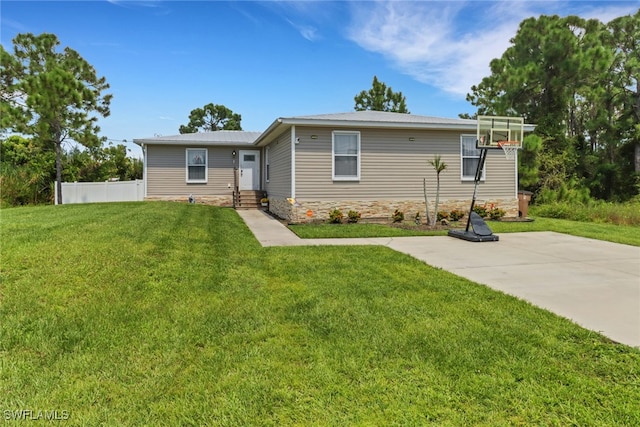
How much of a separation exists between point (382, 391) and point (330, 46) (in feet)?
46.7

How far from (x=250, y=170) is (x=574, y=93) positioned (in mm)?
18189

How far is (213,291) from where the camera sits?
4539mm

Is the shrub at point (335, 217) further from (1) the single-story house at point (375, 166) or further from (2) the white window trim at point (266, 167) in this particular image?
(2) the white window trim at point (266, 167)

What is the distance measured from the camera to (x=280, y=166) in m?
13.4

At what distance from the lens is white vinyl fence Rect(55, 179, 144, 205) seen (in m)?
16.2

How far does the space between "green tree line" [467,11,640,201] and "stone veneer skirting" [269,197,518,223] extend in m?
6.57

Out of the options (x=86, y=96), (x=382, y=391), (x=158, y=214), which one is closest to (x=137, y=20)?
(x=158, y=214)

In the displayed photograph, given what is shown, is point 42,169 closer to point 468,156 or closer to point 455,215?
point 455,215

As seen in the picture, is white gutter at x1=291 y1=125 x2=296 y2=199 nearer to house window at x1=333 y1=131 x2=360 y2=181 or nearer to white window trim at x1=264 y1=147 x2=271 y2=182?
house window at x1=333 y1=131 x2=360 y2=181

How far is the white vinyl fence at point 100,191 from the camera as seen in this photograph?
16234 millimetres

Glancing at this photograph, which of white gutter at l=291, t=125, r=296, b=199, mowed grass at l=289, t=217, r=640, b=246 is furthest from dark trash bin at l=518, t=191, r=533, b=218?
white gutter at l=291, t=125, r=296, b=199

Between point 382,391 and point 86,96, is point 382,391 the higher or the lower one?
the lower one

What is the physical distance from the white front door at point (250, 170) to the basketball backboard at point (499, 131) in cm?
1093

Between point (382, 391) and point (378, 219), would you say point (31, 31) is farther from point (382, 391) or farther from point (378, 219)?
point (382, 391)
